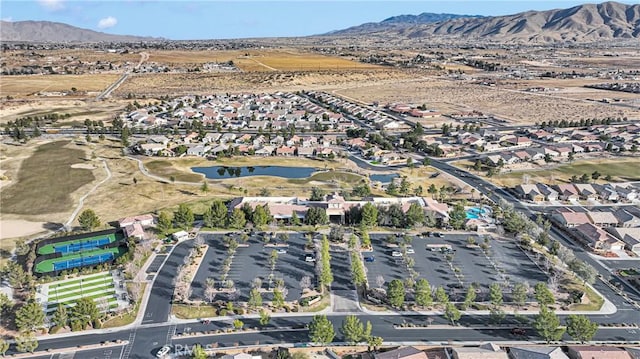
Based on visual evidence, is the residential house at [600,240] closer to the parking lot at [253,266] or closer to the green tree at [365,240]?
the green tree at [365,240]

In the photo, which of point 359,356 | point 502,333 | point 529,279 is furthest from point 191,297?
point 529,279

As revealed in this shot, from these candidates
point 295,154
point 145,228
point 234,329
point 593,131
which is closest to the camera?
point 234,329

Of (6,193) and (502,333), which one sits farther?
(6,193)

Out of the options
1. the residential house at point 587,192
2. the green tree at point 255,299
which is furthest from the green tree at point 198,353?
the residential house at point 587,192

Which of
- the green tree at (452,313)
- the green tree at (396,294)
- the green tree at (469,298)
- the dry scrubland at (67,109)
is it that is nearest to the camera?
the green tree at (452,313)

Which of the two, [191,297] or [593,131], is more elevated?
[593,131]

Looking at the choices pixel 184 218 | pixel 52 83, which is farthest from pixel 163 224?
pixel 52 83

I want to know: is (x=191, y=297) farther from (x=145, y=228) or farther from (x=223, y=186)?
(x=223, y=186)
